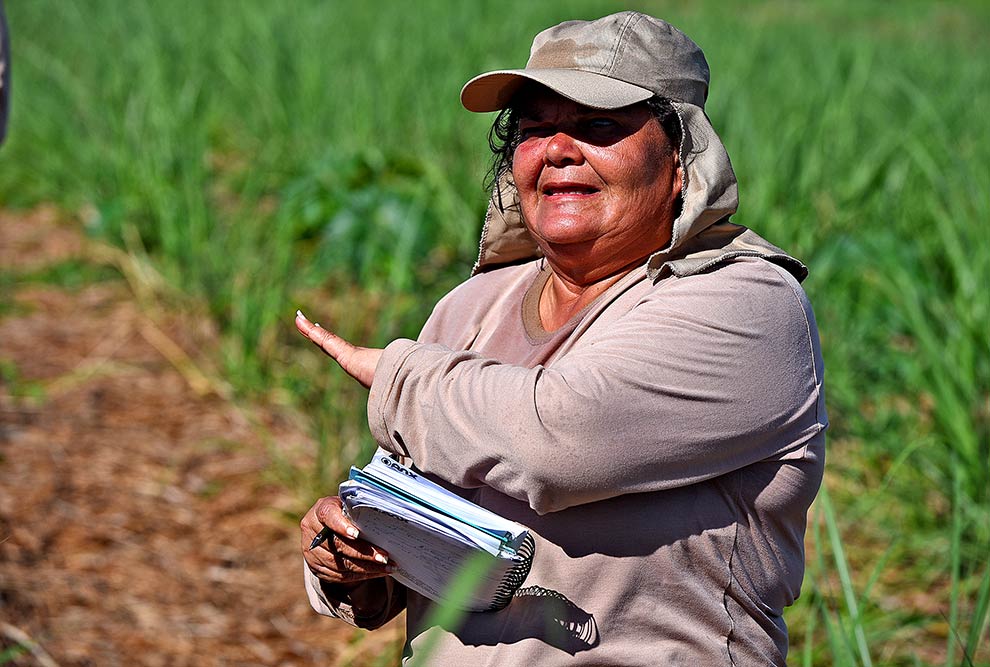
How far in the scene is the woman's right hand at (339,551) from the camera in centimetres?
139

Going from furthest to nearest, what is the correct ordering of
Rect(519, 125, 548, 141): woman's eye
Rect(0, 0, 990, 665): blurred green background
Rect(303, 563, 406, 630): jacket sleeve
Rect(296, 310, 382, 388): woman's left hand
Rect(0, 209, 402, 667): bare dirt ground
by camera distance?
Rect(0, 0, 990, 665): blurred green background, Rect(0, 209, 402, 667): bare dirt ground, Rect(303, 563, 406, 630): jacket sleeve, Rect(519, 125, 548, 141): woman's eye, Rect(296, 310, 382, 388): woman's left hand

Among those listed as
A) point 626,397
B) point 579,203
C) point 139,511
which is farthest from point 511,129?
point 139,511

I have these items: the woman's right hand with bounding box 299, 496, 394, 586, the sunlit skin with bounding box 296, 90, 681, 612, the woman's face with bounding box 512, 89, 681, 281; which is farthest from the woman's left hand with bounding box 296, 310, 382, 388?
the woman's face with bounding box 512, 89, 681, 281

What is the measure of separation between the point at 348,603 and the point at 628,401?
582mm

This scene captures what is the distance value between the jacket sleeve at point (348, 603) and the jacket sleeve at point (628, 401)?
354 mm

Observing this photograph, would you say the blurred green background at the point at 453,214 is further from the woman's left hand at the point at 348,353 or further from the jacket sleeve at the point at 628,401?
the woman's left hand at the point at 348,353

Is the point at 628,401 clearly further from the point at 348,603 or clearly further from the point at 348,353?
the point at 348,603

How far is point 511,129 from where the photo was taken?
5.35 ft

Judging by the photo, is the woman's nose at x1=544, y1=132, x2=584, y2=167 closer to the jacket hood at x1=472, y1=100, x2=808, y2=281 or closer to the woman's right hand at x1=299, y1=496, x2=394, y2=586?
the jacket hood at x1=472, y1=100, x2=808, y2=281

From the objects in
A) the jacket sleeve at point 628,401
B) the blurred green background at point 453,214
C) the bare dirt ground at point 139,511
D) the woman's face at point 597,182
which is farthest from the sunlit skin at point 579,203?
the bare dirt ground at point 139,511

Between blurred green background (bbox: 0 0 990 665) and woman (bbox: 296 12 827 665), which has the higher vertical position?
woman (bbox: 296 12 827 665)

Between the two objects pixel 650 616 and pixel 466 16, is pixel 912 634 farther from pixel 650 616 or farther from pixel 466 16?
pixel 466 16

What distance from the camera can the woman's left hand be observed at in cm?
136

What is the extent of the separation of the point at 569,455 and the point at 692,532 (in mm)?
205
